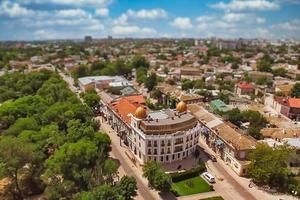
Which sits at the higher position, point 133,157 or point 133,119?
point 133,119

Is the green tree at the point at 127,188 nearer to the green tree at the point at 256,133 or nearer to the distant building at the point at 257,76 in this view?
the green tree at the point at 256,133

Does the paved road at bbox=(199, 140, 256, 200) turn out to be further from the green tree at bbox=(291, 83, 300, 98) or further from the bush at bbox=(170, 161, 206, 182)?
the green tree at bbox=(291, 83, 300, 98)

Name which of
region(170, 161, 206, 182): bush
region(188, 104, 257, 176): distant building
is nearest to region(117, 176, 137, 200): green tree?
region(170, 161, 206, 182): bush

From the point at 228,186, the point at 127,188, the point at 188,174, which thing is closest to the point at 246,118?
the point at 228,186

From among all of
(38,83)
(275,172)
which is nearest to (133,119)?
(275,172)

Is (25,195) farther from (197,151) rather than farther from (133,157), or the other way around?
(197,151)

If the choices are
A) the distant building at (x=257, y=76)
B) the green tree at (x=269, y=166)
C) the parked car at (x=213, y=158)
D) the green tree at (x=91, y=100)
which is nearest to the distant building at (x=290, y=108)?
the parked car at (x=213, y=158)

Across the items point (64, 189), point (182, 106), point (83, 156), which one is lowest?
point (64, 189)
